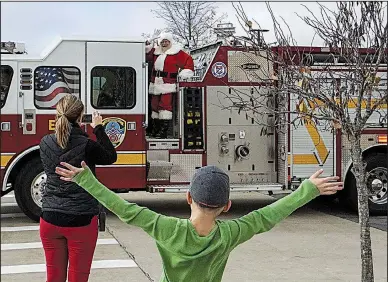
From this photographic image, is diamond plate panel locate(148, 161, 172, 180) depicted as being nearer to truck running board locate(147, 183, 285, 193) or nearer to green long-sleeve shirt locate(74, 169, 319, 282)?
truck running board locate(147, 183, 285, 193)

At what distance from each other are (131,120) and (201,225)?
24.7 feet

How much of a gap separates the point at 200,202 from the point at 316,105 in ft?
10.2

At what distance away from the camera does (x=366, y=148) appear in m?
11.3

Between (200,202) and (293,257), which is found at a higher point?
(200,202)

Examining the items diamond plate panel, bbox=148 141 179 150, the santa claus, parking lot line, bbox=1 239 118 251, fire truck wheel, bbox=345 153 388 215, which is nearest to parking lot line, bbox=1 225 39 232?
parking lot line, bbox=1 239 118 251

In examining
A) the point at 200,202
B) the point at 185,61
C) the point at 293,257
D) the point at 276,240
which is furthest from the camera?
the point at 185,61

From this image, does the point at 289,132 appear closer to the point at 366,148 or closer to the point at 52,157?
the point at 366,148

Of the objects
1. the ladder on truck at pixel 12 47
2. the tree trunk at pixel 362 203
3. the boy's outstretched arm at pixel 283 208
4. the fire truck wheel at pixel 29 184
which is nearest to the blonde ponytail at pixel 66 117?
the boy's outstretched arm at pixel 283 208

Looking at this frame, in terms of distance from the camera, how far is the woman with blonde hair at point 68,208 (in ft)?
14.6

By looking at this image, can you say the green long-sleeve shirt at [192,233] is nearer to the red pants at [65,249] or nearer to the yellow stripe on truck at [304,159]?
the red pants at [65,249]

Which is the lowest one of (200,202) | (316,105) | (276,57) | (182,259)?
(182,259)

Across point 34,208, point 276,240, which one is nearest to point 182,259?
point 276,240

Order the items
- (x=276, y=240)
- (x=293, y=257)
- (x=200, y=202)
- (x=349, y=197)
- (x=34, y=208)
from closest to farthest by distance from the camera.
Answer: (x=200, y=202), (x=293, y=257), (x=276, y=240), (x=34, y=208), (x=349, y=197)

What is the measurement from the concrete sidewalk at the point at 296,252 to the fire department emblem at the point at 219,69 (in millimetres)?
2314
